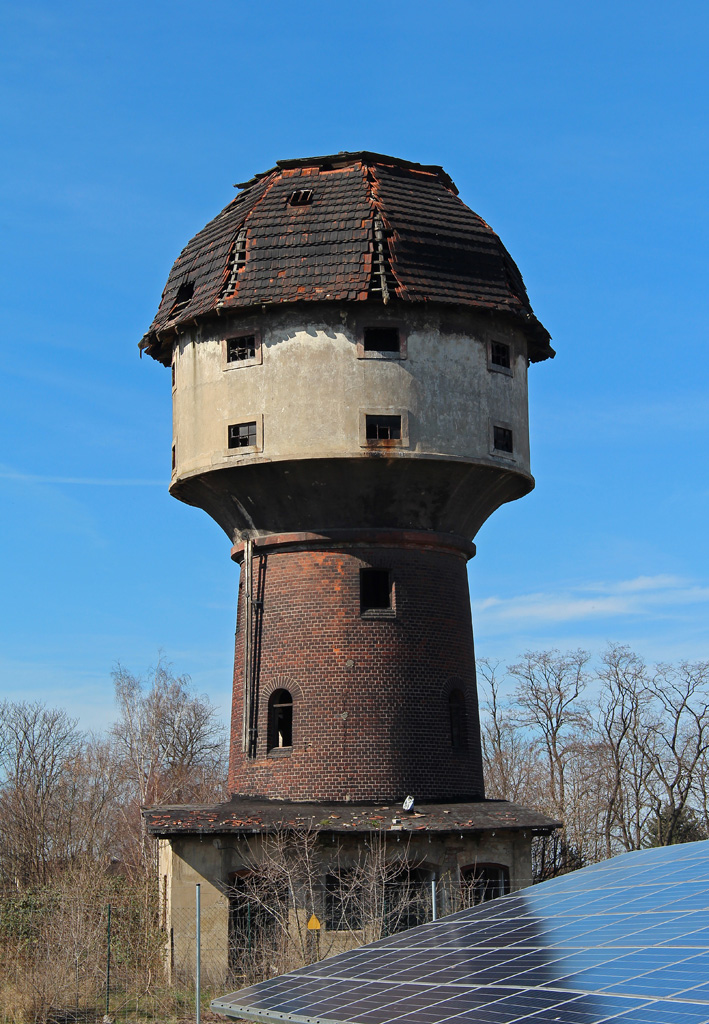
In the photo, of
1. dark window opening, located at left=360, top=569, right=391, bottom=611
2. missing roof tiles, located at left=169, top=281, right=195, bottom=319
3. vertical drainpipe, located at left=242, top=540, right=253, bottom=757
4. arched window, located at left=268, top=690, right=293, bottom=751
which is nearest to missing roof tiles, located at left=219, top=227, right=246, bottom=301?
missing roof tiles, located at left=169, top=281, right=195, bottom=319

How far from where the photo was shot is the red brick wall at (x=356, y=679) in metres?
22.9

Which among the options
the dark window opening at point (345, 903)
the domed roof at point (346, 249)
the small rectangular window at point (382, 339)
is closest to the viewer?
the dark window opening at point (345, 903)

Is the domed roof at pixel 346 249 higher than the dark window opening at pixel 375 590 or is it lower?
higher

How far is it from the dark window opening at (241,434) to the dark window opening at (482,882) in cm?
834

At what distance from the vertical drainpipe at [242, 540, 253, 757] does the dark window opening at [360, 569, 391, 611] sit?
211 cm

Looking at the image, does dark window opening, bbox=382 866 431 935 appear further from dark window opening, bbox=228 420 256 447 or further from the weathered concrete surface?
dark window opening, bbox=228 420 256 447

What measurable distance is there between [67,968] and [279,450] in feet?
29.9

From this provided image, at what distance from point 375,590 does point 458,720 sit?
2.86m

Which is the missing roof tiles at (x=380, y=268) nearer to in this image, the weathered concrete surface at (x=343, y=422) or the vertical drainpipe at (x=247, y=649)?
the weathered concrete surface at (x=343, y=422)

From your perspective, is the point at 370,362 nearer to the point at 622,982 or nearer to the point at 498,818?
the point at 498,818

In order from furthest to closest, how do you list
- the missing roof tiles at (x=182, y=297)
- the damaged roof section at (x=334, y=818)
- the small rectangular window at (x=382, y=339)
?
the missing roof tiles at (x=182, y=297) → the small rectangular window at (x=382, y=339) → the damaged roof section at (x=334, y=818)

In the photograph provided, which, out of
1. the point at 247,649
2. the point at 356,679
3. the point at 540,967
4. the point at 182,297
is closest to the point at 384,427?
the point at 356,679

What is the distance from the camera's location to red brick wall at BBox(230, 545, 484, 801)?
22938 millimetres

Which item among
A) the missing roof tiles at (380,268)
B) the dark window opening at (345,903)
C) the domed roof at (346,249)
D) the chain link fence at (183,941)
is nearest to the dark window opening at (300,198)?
the domed roof at (346,249)
